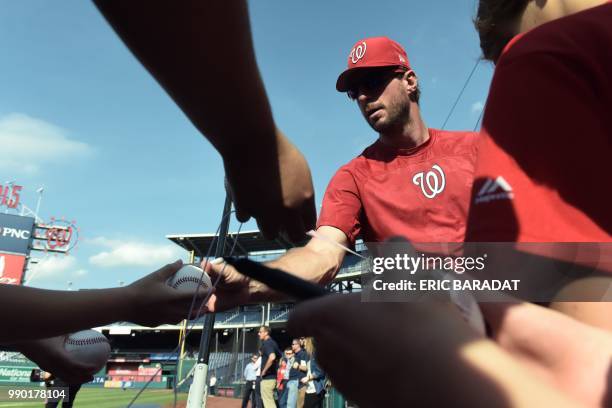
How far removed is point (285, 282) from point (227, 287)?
1588mm

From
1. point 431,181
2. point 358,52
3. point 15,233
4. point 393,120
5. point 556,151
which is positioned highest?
point 15,233

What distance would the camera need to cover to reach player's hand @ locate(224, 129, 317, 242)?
984mm

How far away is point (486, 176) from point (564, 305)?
264mm

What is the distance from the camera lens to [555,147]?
78cm

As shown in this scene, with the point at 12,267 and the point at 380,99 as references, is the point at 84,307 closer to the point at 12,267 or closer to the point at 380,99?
the point at 380,99

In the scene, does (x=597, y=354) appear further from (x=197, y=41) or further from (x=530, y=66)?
(x=197, y=41)

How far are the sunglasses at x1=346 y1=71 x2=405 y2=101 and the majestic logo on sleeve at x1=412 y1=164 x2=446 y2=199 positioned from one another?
69cm

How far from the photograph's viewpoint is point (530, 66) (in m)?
0.83

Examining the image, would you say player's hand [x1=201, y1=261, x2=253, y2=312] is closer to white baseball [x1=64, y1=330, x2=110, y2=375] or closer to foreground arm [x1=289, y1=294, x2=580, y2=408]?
white baseball [x1=64, y1=330, x2=110, y2=375]

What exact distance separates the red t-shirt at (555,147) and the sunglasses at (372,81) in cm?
197

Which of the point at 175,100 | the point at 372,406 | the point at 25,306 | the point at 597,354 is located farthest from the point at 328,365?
the point at 25,306

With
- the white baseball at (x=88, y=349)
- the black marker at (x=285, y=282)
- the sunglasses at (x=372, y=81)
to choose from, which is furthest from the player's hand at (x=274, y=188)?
the white baseball at (x=88, y=349)

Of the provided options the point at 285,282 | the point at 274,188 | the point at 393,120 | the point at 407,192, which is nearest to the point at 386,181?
the point at 407,192

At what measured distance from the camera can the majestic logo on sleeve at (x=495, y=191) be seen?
2.64ft
